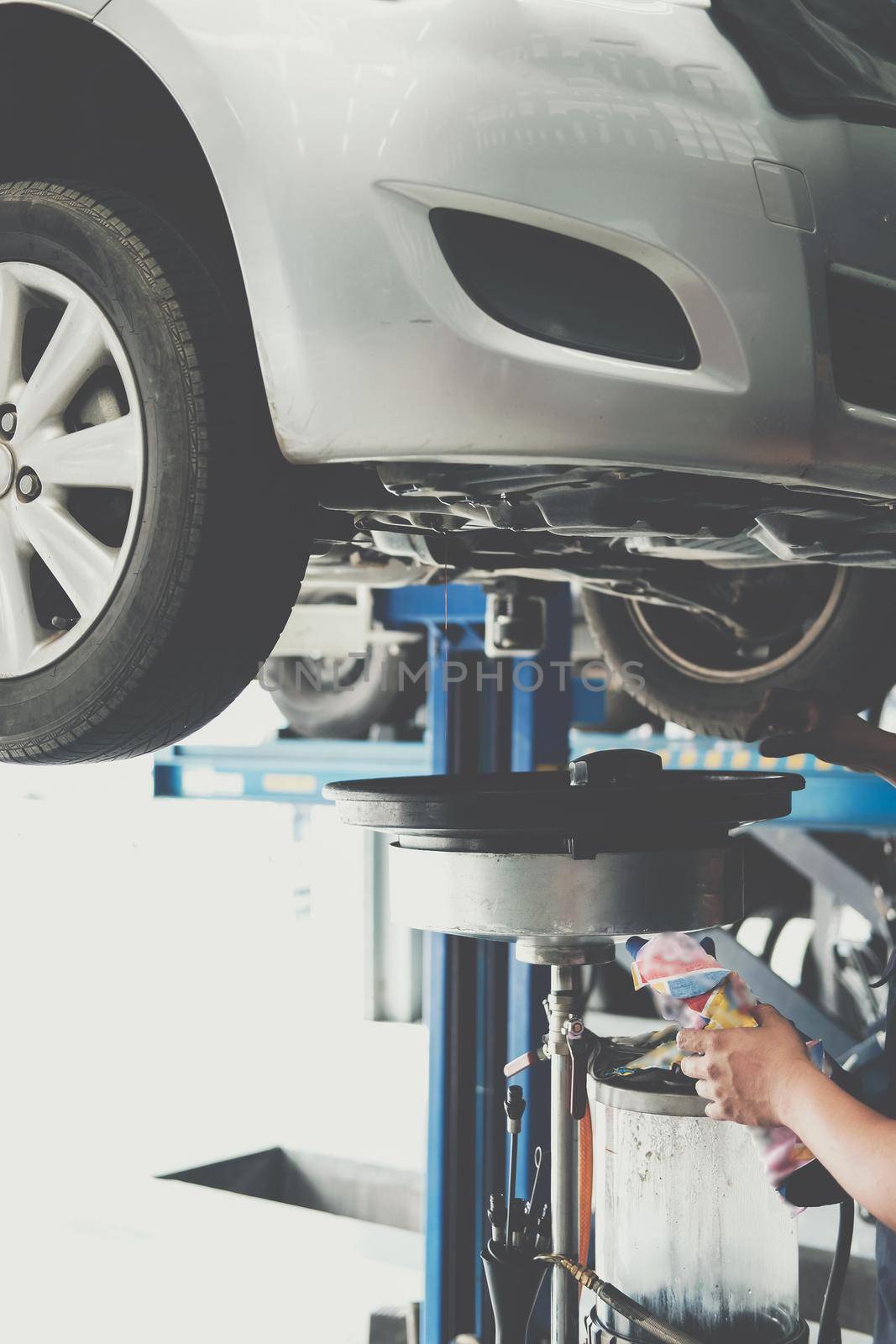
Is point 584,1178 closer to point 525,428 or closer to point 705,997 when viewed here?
point 705,997

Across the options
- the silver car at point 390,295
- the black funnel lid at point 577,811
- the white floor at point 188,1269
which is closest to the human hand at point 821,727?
the black funnel lid at point 577,811

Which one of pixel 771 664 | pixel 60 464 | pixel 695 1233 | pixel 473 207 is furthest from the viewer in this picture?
pixel 771 664

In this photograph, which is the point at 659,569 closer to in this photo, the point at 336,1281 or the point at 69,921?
the point at 336,1281

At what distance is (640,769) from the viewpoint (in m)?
1.80

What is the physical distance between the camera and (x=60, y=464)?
4.61ft

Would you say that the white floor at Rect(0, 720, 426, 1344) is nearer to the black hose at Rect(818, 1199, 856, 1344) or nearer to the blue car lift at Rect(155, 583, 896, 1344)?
the blue car lift at Rect(155, 583, 896, 1344)

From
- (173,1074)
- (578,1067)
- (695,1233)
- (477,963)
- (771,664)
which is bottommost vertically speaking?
(173,1074)

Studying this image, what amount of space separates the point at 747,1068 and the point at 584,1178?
405 millimetres

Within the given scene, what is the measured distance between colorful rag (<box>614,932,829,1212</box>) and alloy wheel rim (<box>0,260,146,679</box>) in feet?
2.36

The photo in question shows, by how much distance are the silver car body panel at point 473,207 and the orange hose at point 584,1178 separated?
89cm

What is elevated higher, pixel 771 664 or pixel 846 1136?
pixel 771 664

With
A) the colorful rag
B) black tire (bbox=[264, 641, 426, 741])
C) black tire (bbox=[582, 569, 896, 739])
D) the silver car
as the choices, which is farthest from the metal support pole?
black tire (bbox=[264, 641, 426, 741])

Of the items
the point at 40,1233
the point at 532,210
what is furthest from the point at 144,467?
the point at 40,1233

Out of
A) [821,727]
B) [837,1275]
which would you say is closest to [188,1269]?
[837,1275]
